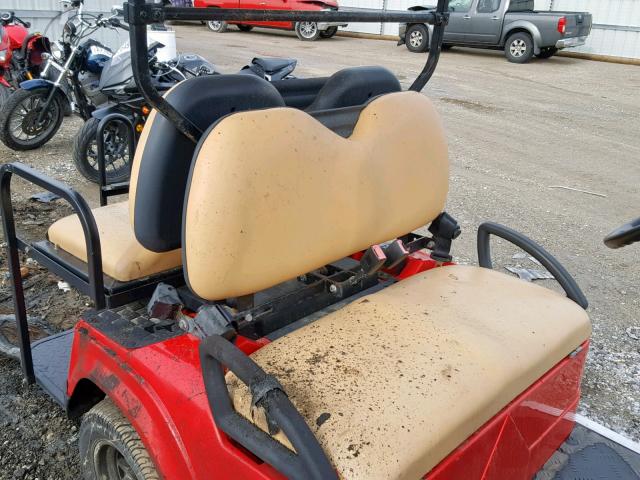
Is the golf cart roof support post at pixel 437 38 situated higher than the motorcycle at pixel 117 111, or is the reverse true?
the golf cart roof support post at pixel 437 38

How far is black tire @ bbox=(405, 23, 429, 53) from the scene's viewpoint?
13953 millimetres

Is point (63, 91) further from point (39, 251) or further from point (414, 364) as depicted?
point (414, 364)

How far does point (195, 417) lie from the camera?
147 cm

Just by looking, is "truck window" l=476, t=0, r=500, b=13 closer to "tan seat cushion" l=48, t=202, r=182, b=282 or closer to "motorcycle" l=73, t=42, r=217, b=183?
"motorcycle" l=73, t=42, r=217, b=183

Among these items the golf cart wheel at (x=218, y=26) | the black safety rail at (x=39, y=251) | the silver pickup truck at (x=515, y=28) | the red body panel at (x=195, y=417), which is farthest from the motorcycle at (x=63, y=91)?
the golf cart wheel at (x=218, y=26)

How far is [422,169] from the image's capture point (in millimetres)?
2230

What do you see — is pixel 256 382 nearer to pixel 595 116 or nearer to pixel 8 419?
pixel 8 419

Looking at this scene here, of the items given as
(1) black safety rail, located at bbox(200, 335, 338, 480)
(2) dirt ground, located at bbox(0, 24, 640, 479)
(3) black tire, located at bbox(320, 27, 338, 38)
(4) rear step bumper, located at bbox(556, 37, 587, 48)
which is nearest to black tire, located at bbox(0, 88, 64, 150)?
(2) dirt ground, located at bbox(0, 24, 640, 479)

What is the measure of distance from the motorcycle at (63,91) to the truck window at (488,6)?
9.57 metres

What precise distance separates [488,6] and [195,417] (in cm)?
1344

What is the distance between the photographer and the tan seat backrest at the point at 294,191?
63.5 inches

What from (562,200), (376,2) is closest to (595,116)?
(562,200)

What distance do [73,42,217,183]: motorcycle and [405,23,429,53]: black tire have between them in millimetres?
9550

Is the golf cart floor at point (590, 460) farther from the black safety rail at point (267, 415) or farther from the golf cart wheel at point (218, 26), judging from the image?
the golf cart wheel at point (218, 26)
